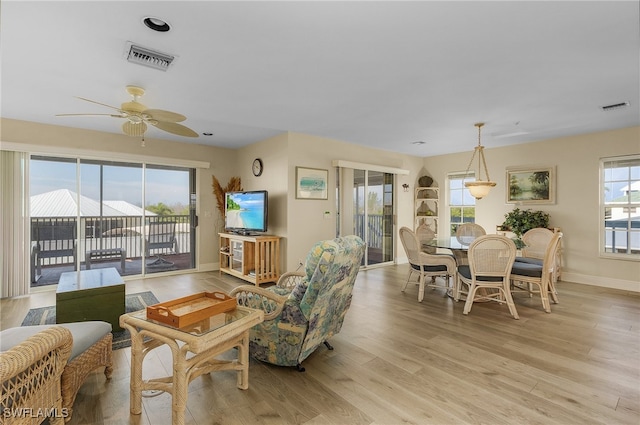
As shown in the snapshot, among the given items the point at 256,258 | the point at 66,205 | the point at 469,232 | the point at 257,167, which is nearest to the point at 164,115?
the point at 256,258

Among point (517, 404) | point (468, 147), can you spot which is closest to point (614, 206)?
point (468, 147)

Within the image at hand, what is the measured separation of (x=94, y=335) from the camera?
1.97 meters

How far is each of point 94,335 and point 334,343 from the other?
184 cm

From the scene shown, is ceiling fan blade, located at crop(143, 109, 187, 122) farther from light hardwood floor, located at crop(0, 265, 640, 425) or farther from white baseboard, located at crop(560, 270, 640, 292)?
white baseboard, located at crop(560, 270, 640, 292)

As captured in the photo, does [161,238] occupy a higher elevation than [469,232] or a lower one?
lower

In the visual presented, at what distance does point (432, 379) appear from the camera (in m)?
2.18

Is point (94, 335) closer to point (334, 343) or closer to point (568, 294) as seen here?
point (334, 343)

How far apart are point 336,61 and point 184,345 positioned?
239cm

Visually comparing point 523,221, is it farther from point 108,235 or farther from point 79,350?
point 108,235

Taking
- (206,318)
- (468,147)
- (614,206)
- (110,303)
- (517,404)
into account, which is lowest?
(517,404)

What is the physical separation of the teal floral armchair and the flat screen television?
2743 millimetres

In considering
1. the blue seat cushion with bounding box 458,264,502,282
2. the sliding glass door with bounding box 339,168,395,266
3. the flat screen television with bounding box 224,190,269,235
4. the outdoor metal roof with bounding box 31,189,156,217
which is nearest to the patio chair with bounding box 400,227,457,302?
the blue seat cushion with bounding box 458,264,502,282

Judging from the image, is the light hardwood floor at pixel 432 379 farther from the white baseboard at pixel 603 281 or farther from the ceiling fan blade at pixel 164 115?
the ceiling fan blade at pixel 164 115

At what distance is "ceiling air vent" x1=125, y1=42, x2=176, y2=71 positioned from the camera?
2352 millimetres
